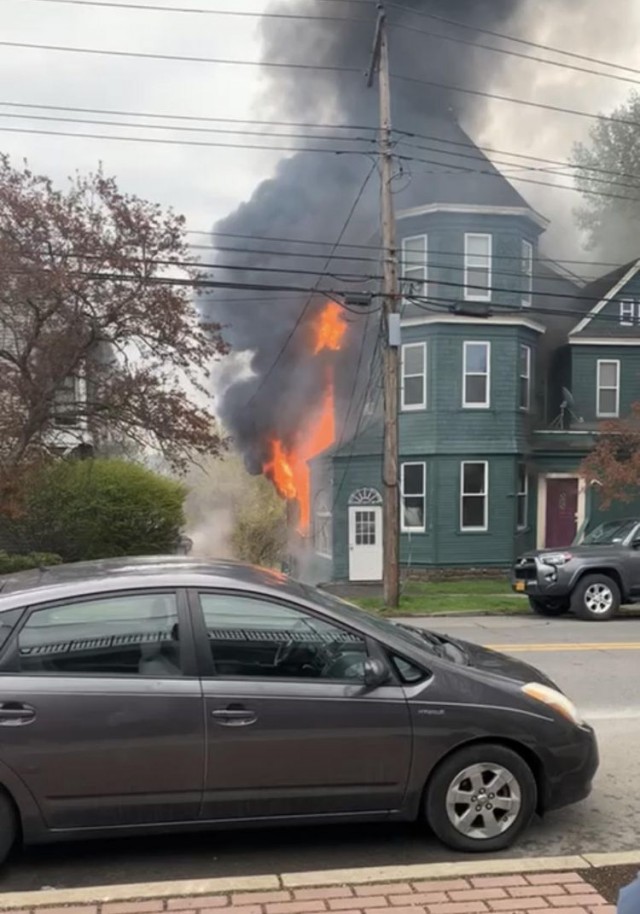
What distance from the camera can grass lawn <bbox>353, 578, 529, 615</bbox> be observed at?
13633 millimetres

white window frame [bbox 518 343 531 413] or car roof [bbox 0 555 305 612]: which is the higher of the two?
white window frame [bbox 518 343 531 413]

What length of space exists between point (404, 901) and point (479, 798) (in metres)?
0.83

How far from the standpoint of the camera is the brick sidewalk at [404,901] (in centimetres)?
296

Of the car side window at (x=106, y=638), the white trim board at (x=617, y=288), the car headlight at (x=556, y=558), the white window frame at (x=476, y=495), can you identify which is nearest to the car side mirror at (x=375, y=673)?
the car side window at (x=106, y=638)

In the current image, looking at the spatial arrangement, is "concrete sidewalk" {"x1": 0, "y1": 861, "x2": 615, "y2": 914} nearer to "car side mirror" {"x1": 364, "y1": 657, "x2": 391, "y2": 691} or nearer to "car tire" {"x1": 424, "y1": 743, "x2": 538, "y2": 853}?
"car tire" {"x1": 424, "y1": 743, "x2": 538, "y2": 853}

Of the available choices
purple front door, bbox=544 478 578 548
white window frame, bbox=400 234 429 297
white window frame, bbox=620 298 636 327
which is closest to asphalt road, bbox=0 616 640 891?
white window frame, bbox=400 234 429 297

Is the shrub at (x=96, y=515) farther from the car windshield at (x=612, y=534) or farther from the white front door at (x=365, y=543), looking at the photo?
the car windshield at (x=612, y=534)

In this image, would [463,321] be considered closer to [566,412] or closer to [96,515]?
[566,412]

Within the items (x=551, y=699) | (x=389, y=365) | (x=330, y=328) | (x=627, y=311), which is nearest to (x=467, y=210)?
(x=627, y=311)

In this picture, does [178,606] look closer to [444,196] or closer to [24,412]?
[24,412]

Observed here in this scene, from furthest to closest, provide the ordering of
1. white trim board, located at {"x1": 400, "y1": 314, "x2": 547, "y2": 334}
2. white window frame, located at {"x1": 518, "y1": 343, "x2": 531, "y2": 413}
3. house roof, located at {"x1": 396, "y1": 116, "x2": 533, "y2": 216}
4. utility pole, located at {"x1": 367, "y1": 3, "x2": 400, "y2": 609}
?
house roof, located at {"x1": 396, "y1": 116, "x2": 533, "y2": 216}
white window frame, located at {"x1": 518, "y1": 343, "x2": 531, "y2": 413}
white trim board, located at {"x1": 400, "y1": 314, "x2": 547, "y2": 334}
utility pole, located at {"x1": 367, "y1": 3, "x2": 400, "y2": 609}

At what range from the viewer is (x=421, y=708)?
367cm

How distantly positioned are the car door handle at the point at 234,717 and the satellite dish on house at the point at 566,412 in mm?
20688

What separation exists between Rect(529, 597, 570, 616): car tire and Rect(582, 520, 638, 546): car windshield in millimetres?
1233
